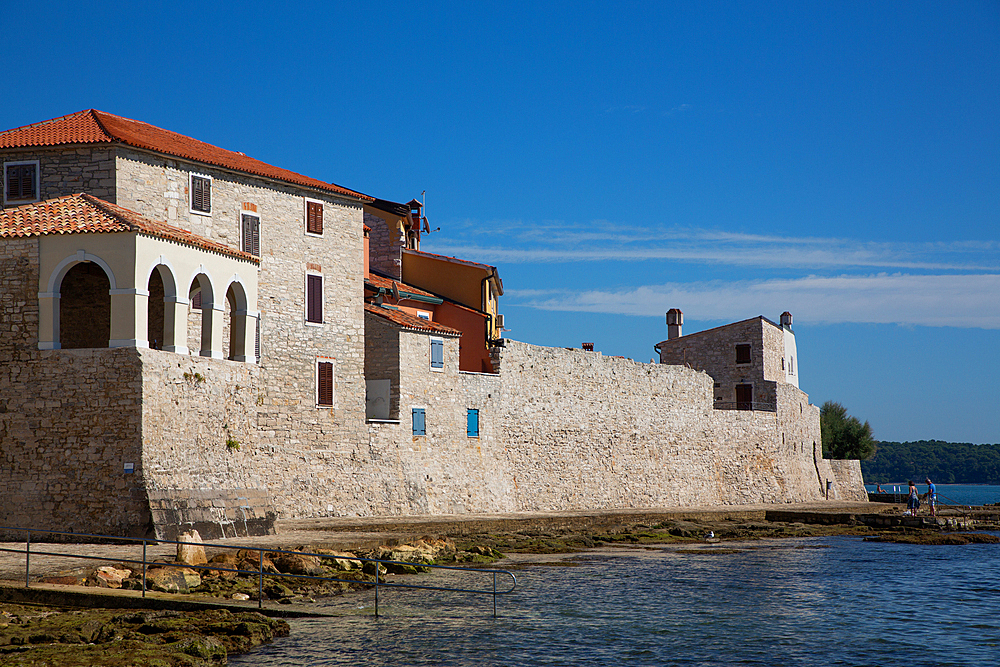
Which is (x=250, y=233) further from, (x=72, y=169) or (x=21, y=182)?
(x=21, y=182)

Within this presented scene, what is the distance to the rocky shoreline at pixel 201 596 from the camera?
12375 mm

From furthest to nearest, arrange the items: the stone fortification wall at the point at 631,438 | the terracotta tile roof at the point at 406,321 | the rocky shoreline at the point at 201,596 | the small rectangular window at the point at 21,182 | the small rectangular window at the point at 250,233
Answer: the stone fortification wall at the point at 631,438 < the terracotta tile roof at the point at 406,321 < the small rectangular window at the point at 250,233 < the small rectangular window at the point at 21,182 < the rocky shoreline at the point at 201,596

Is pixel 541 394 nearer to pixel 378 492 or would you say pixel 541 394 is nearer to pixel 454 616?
pixel 378 492

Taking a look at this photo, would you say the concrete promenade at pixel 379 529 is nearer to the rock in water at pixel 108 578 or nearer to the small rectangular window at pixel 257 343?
the rock in water at pixel 108 578

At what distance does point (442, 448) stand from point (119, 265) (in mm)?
13200

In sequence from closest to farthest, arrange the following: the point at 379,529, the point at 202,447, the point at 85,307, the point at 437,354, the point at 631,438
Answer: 1. the point at 202,447
2. the point at 85,307
3. the point at 379,529
4. the point at 437,354
5. the point at 631,438

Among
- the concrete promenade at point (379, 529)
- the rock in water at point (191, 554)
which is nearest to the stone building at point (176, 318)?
the concrete promenade at point (379, 529)

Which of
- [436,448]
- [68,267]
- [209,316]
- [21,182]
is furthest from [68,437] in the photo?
[436,448]

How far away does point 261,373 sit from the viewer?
2709 cm

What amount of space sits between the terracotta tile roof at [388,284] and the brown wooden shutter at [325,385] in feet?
17.7

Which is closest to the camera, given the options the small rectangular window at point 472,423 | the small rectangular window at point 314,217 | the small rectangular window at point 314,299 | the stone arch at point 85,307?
the stone arch at point 85,307

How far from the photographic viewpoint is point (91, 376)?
21.1 metres

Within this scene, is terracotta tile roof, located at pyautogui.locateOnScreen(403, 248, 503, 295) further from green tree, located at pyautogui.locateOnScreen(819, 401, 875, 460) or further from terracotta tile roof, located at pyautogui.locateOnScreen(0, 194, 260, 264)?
green tree, located at pyautogui.locateOnScreen(819, 401, 875, 460)

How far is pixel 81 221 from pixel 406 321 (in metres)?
11.8
